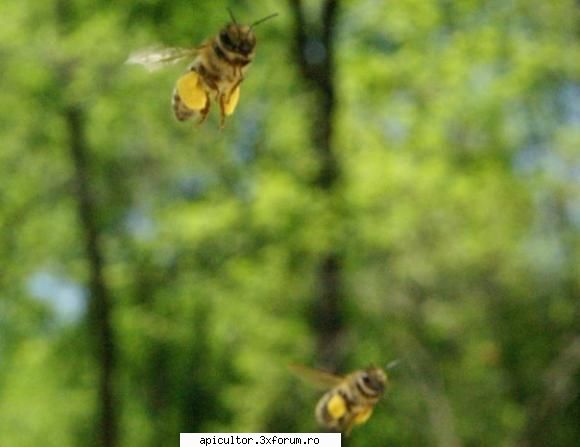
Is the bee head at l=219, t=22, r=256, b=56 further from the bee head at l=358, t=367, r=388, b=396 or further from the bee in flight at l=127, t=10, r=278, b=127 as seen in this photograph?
the bee head at l=358, t=367, r=388, b=396

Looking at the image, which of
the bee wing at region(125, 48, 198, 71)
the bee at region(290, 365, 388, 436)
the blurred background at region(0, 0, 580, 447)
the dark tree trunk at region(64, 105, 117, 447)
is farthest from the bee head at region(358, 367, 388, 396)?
the dark tree trunk at region(64, 105, 117, 447)

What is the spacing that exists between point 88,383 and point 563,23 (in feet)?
11.1

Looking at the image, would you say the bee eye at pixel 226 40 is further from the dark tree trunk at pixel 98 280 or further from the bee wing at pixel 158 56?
the dark tree trunk at pixel 98 280

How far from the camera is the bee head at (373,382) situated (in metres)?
0.98

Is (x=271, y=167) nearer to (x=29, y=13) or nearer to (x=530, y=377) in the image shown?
(x=29, y=13)

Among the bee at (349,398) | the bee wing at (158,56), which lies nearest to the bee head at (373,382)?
the bee at (349,398)

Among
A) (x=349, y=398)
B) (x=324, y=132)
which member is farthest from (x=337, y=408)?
(x=324, y=132)

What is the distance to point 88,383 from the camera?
6.83 m

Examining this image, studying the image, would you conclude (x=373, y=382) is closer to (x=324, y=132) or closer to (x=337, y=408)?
(x=337, y=408)

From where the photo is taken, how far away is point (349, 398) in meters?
0.97

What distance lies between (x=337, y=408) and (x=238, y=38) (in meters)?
0.36

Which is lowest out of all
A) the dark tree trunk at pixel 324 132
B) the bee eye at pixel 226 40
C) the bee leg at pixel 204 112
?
the bee leg at pixel 204 112

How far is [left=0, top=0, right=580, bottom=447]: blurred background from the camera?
4.44 m

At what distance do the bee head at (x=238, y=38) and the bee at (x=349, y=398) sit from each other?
31cm
